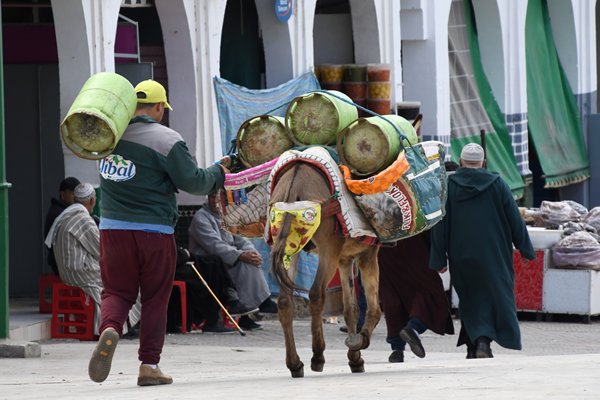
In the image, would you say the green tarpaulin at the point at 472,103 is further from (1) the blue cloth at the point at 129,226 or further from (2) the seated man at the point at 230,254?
(1) the blue cloth at the point at 129,226

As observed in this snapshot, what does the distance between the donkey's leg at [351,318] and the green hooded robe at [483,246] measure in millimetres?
1163

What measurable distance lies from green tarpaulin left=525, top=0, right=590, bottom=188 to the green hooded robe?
15.2m

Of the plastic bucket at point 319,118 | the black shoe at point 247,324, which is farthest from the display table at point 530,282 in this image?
the plastic bucket at point 319,118

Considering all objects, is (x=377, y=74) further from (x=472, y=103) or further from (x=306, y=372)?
(x=306, y=372)

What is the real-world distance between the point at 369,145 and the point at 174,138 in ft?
4.07

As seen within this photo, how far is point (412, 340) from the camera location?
1112 centimetres

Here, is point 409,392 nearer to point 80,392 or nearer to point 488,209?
point 80,392

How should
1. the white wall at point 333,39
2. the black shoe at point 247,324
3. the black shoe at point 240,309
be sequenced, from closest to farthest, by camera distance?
the black shoe at point 240,309, the black shoe at point 247,324, the white wall at point 333,39

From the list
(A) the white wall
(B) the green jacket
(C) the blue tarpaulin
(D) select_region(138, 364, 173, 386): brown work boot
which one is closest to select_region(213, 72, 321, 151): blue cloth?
(C) the blue tarpaulin

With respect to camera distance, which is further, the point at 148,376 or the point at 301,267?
the point at 301,267

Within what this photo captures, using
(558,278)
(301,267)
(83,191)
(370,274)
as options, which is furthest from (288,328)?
A: (558,278)

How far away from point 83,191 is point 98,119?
478cm

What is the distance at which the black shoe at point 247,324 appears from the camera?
14586mm

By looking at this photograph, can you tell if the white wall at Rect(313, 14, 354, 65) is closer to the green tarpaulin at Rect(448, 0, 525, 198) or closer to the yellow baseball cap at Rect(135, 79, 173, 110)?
the green tarpaulin at Rect(448, 0, 525, 198)
